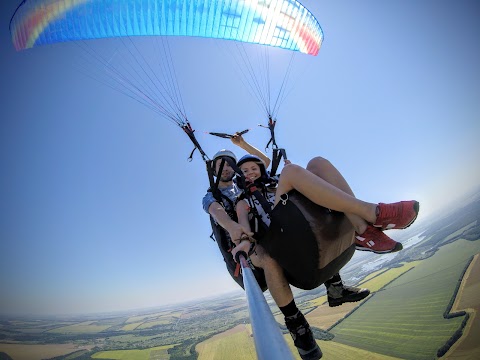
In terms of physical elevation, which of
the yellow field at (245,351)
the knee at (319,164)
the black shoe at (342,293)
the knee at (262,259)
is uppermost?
the knee at (319,164)

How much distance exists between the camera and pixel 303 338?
2455 mm

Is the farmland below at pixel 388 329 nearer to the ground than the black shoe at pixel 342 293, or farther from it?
nearer to the ground

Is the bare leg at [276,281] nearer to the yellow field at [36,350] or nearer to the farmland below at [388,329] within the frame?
the farmland below at [388,329]

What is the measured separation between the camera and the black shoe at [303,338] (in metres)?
2.46

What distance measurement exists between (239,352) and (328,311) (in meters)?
14.4

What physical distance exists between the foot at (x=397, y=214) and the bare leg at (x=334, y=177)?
6.2 inches

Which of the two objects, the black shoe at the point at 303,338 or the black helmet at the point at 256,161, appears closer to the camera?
the black shoe at the point at 303,338

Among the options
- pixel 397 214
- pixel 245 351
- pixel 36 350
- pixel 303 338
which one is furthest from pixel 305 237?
pixel 36 350

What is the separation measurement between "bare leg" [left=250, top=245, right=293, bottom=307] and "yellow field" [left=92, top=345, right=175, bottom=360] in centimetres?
4274

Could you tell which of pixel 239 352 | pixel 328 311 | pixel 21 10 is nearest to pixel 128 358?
pixel 239 352

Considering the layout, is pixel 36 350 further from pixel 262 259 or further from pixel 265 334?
pixel 265 334

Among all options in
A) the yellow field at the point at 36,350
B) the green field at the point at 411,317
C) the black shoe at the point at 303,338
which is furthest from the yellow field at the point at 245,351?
the yellow field at the point at 36,350

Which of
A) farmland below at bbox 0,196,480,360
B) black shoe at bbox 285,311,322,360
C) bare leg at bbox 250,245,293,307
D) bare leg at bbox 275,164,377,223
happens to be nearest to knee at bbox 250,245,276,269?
bare leg at bbox 250,245,293,307

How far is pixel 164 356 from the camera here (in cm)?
3612
